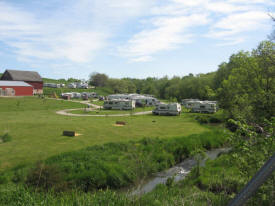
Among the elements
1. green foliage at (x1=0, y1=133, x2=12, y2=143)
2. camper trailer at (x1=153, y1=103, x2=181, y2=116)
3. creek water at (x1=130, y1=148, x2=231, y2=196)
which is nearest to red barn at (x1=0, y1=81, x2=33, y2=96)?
camper trailer at (x1=153, y1=103, x2=181, y2=116)

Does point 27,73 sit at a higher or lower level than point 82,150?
higher

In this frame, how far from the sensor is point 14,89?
52594 mm

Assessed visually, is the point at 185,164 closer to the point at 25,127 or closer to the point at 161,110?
the point at 25,127

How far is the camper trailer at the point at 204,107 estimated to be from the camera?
124ft

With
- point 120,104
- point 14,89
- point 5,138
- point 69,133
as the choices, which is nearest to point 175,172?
point 69,133

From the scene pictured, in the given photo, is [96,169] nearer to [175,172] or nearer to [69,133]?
[175,172]

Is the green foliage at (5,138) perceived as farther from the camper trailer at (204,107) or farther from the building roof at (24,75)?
the building roof at (24,75)

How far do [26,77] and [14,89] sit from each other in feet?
42.2

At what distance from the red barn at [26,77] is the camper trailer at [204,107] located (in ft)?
146

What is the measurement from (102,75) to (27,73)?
123 feet

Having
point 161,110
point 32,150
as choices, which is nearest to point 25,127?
point 32,150

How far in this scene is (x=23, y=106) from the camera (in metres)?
40.1

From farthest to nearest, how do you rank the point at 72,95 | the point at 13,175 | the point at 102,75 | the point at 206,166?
the point at 102,75 < the point at 72,95 < the point at 206,166 < the point at 13,175

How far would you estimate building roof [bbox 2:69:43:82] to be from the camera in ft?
206
